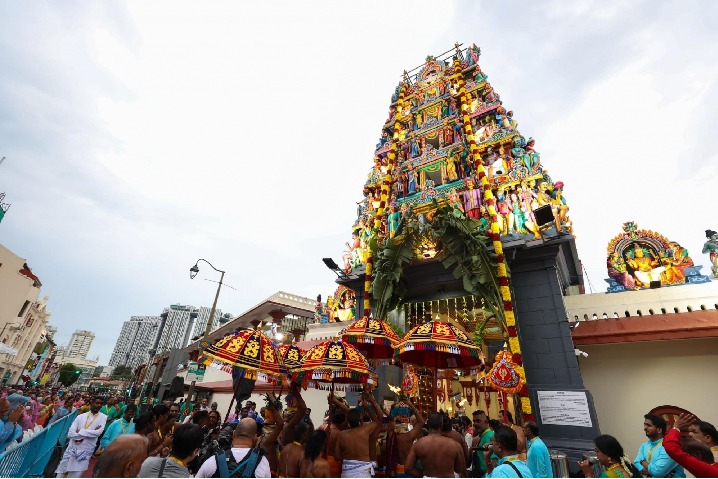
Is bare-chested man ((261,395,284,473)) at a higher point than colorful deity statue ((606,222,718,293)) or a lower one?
lower

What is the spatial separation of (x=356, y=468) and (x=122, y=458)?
3276mm

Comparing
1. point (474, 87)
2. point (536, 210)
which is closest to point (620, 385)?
point (536, 210)

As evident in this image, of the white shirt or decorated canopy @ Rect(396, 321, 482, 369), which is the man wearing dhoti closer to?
the white shirt

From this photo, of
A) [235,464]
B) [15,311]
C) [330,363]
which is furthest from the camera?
[15,311]

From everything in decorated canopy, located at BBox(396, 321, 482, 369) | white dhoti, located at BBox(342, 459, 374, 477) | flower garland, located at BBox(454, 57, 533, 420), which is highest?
flower garland, located at BBox(454, 57, 533, 420)

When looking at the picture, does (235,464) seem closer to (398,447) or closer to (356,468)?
(356,468)

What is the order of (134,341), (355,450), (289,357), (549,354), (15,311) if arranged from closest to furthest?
(355,450)
(289,357)
(549,354)
(15,311)
(134,341)

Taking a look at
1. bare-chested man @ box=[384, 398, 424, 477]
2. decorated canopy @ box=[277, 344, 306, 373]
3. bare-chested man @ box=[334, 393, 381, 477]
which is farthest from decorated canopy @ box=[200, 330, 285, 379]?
bare-chested man @ box=[384, 398, 424, 477]

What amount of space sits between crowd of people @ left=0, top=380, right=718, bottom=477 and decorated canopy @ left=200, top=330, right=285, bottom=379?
77 cm

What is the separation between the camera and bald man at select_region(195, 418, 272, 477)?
3.32 m

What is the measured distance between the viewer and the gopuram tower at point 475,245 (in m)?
9.70

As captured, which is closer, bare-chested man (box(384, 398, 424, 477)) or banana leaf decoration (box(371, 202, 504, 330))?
bare-chested man (box(384, 398, 424, 477))

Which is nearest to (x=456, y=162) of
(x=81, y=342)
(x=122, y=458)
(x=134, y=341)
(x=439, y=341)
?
(x=439, y=341)

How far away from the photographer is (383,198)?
15164 mm
